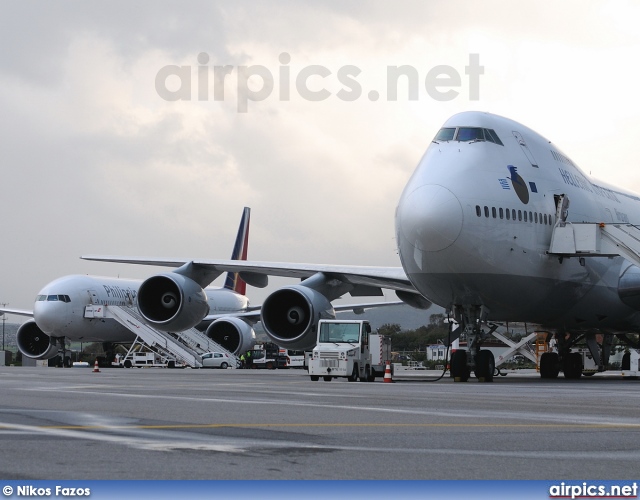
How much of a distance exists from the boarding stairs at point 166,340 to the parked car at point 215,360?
30cm

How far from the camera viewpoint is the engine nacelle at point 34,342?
161 ft

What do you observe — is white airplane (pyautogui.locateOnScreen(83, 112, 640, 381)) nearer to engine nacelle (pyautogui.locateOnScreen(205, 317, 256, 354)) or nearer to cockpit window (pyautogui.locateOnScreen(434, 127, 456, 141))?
cockpit window (pyautogui.locateOnScreen(434, 127, 456, 141))

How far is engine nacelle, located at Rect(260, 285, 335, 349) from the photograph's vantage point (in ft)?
84.1

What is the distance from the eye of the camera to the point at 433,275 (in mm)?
21500

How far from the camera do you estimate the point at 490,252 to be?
2127cm

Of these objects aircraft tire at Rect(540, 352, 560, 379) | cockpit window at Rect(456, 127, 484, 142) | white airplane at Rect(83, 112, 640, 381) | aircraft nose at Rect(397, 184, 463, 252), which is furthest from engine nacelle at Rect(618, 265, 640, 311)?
aircraft nose at Rect(397, 184, 463, 252)

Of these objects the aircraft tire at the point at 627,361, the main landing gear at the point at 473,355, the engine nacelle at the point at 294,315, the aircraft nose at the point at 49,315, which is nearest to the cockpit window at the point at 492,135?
the main landing gear at the point at 473,355

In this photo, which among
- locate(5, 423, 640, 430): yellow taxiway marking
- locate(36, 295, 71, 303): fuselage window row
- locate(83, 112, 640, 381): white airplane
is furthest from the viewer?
locate(36, 295, 71, 303): fuselage window row

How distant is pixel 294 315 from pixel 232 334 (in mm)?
25257

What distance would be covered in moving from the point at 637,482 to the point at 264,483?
223cm

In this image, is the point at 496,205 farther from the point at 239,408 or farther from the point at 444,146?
the point at 239,408

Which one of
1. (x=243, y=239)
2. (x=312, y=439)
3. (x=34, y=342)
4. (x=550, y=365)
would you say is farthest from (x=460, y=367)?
(x=243, y=239)

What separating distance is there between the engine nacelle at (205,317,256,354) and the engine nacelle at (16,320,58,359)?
8.17 metres

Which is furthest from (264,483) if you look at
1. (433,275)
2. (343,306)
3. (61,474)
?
(343,306)
